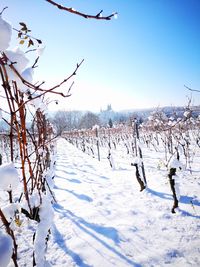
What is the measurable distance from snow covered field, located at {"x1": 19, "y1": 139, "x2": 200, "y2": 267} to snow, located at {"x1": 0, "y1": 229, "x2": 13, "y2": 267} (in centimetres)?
193

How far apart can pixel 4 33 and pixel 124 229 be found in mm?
3205

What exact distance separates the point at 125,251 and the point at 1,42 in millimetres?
2810

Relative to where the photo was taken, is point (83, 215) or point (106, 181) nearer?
point (83, 215)

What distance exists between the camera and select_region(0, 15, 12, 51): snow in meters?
0.63

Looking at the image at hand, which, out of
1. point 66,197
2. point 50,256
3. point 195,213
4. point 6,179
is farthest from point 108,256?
point 66,197

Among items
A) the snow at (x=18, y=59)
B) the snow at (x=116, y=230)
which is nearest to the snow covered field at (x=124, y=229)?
the snow at (x=116, y=230)

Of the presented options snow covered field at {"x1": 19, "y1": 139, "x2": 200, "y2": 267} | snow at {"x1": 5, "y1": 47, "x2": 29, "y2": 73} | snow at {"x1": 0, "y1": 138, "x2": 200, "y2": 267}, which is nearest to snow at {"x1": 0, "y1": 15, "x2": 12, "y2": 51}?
snow at {"x1": 5, "y1": 47, "x2": 29, "y2": 73}

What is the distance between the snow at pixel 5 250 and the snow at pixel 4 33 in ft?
2.48

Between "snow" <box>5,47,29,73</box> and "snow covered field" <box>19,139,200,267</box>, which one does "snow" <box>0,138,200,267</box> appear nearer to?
"snow covered field" <box>19,139,200,267</box>

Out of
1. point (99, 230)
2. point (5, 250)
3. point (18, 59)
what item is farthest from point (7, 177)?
point (99, 230)

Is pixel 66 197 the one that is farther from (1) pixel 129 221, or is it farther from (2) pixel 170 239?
(2) pixel 170 239

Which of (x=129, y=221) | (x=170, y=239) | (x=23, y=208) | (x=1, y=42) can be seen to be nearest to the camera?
(x=1, y=42)

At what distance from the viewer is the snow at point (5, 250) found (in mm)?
760

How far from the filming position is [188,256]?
2.47m
